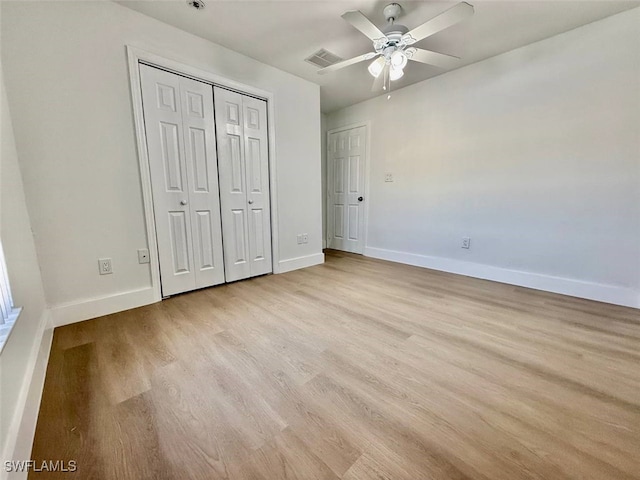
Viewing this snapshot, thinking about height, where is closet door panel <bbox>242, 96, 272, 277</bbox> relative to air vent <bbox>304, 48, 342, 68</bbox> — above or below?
below

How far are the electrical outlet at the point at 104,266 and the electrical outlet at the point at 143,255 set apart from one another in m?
0.20

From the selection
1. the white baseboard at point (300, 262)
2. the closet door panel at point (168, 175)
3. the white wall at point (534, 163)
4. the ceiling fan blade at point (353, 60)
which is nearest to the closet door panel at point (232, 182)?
the closet door panel at point (168, 175)

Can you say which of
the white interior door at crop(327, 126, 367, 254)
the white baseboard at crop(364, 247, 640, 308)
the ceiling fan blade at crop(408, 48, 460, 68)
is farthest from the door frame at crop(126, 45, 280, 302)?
the white baseboard at crop(364, 247, 640, 308)

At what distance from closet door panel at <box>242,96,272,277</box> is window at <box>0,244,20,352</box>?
1.80 meters

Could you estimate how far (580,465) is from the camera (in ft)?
2.73

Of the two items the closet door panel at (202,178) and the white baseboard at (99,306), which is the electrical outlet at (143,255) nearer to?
the white baseboard at (99,306)

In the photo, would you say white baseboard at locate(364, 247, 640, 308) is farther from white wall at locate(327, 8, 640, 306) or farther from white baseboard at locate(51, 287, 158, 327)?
white baseboard at locate(51, 287, 158, 327)

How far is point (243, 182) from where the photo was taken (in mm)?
2646

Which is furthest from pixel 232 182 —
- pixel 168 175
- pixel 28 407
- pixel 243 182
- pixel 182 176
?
pixel 28 407

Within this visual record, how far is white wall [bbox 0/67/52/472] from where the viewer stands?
0.80m

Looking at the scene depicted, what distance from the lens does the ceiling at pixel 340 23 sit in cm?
183

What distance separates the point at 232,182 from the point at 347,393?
217 centimetres

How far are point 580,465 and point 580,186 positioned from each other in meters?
2.33
